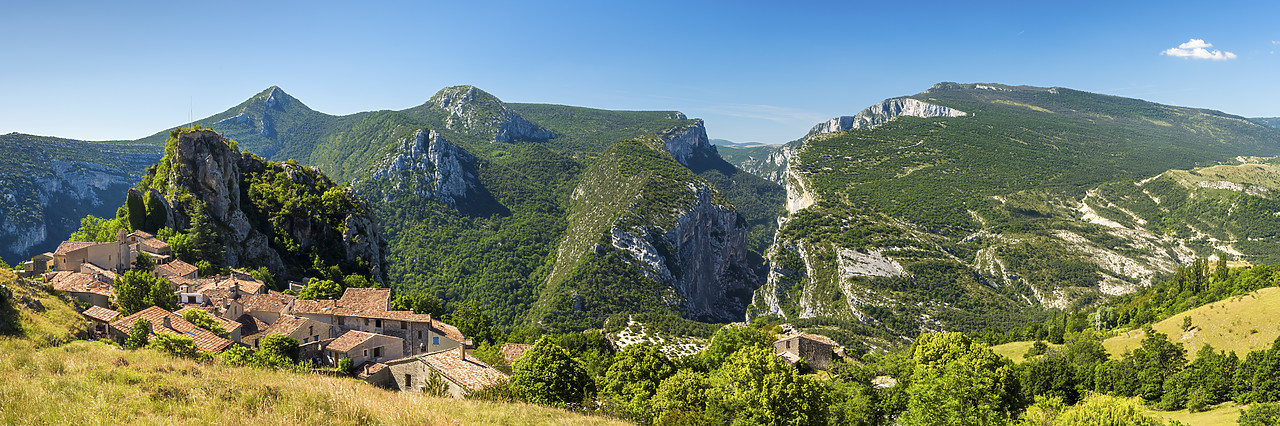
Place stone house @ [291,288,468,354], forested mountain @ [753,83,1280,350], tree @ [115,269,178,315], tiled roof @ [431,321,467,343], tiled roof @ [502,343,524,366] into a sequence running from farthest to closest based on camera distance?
forested mountain @ [753,83,1280,350]
tiled roof @ [502,343,524,366]
tiled roof @ [431,321,467,343]
stone house @ [291,288,468,354]
tree @ [115,269,178,315]

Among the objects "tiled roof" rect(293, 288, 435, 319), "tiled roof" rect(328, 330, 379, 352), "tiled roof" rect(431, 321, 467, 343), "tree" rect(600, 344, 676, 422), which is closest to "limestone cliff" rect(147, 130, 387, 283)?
"tiled roof" rect(293, 288, 435, 319)

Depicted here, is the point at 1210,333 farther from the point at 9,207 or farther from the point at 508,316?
the point at 9,207

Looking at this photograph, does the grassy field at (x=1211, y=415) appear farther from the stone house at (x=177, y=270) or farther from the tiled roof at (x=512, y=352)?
the stone house at (x=177, y=270)

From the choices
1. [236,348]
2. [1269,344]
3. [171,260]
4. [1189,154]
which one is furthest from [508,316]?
[1189,154]

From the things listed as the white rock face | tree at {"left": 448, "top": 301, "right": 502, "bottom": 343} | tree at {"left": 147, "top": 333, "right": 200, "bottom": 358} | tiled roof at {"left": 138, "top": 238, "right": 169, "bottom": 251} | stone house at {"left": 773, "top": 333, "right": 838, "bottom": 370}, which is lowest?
stone house at {"left": 773, "top": 333, "right": 838, "bottom": 370}

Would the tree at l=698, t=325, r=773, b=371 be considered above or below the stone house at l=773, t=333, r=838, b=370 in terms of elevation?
above

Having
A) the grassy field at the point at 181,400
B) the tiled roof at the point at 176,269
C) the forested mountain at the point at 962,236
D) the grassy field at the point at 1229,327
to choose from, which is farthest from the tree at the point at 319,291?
the forested mountain at the point at 962,236

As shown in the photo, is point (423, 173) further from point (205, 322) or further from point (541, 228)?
point (205, 322)

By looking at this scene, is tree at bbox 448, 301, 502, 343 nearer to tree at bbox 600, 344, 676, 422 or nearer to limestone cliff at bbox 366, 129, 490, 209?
tree at bbox 600, 344, 676, 422

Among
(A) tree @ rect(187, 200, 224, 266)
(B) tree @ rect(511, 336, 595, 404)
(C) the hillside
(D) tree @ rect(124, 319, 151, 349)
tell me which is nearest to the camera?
(D) tree @ rect(124, 319, 151, 349)
